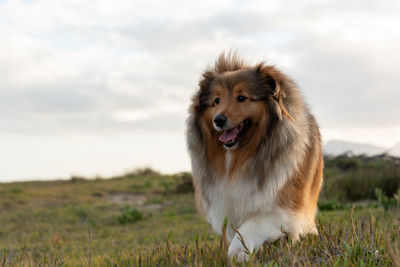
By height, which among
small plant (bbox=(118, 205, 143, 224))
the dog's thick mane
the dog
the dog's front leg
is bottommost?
small plant (bbox=(118, 205, 143, 224))

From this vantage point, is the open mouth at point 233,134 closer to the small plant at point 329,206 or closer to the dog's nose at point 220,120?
the dog's nose at point 220,120

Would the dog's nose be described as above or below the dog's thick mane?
below

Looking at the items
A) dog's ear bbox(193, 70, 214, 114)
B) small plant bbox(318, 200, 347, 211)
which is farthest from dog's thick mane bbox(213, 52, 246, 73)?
small plant bbox(318, 200, 347, 211)

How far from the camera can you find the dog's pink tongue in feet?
15.3

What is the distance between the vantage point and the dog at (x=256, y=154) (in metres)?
4.48

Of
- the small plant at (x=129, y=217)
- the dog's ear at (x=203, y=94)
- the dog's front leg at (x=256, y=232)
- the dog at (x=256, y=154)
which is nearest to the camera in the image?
the dog's front leg at (x=256, y=232)

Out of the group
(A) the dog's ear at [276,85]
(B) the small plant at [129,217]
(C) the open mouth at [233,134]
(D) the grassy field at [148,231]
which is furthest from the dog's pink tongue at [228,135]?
(B) the small plant at [129,217]

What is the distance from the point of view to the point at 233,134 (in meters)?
4.69

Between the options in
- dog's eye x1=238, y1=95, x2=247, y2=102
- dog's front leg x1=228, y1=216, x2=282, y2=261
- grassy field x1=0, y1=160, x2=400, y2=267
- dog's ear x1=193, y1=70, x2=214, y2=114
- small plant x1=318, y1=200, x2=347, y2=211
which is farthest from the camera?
small plant x1=318, y1=200, x2=347, y2=211

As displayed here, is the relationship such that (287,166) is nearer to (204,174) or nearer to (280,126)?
(280,126)

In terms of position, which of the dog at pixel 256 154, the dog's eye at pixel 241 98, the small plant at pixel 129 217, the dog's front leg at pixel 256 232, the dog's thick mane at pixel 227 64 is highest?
the dog's thick mane at pixel 227 64

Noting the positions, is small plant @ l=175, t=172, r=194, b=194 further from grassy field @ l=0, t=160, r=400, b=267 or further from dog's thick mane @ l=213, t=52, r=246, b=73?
dog's thick mane @ l=213, t=52, r=246, b=73

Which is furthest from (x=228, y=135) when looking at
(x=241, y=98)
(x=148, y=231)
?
(x=148, y=231)

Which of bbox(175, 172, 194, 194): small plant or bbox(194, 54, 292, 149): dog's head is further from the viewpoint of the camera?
bbox(175, 172, 194, 194): small plant
